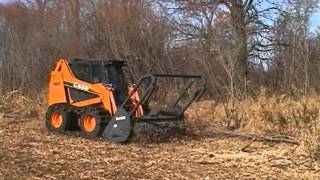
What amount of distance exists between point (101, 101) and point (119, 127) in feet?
3.85

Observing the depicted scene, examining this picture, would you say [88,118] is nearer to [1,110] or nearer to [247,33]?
[1,110]

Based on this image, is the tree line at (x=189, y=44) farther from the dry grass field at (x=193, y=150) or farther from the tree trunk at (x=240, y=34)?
the dry grass field at (x=193, y=150)

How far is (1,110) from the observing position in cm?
1905

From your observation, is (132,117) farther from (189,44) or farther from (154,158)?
(189,44)

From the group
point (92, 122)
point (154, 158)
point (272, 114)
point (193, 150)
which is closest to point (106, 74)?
point (92, 122)

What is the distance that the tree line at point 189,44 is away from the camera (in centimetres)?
1936

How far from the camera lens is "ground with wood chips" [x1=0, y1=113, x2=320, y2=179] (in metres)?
9.19

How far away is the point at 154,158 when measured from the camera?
10.8m

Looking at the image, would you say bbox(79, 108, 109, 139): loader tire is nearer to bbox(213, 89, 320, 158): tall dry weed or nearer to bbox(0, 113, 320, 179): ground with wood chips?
bbox(0, 113, 320, 179): ground with wood chips

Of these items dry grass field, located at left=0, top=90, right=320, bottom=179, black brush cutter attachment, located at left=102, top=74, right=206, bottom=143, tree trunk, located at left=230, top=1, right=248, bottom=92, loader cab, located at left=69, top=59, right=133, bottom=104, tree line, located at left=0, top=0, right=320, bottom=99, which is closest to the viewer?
dry grass field, located at left=0, top=90, right=320, bottom=179

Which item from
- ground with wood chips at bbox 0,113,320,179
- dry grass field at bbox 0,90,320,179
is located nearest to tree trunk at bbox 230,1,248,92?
dry grass field at bbox 0,90,320,179

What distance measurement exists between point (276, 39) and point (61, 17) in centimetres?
1049

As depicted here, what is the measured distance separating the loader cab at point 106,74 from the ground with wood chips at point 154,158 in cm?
136

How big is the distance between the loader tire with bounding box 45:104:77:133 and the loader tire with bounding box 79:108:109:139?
1.54ft
